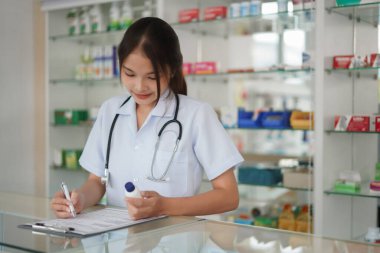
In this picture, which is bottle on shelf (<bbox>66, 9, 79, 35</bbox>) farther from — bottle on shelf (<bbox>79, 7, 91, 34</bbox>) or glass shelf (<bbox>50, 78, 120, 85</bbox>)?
glass shelf (<bbox>50, 78, 120, 85</bbox>)

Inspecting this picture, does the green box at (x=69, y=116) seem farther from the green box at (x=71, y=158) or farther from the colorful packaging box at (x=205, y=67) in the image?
the colorful packaging box at (x=205, y=67)

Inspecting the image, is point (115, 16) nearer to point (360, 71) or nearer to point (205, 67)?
point (205, 67)

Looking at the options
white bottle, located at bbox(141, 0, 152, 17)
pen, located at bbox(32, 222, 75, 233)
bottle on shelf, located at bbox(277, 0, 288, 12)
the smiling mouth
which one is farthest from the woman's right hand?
white bottle, located at bbox(141, 0, 152, 17)

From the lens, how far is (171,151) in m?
2.17

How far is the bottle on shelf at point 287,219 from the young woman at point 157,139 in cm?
191

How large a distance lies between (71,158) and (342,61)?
2608mm

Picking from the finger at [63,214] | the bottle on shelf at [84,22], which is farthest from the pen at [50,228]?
the bottle on shelf at [84,22]

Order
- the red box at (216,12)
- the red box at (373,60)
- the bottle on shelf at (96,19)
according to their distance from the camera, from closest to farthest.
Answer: the red box at (373,60)
the red box at (216,12)
the bottle on shelf at (96,19)

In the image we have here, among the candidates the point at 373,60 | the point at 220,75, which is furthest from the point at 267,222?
the point at 373,60

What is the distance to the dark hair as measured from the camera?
2027 millimetres

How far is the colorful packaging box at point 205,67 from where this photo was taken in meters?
4.20

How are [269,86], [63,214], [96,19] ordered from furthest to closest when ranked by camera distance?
[269,86] < [96,19] < [63,214]

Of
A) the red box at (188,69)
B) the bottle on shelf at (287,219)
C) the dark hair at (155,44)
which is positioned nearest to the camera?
the dark hair at (155,44)

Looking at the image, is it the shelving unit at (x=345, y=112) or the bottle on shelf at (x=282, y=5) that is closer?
the shelving unit at (x=345, y=112)
